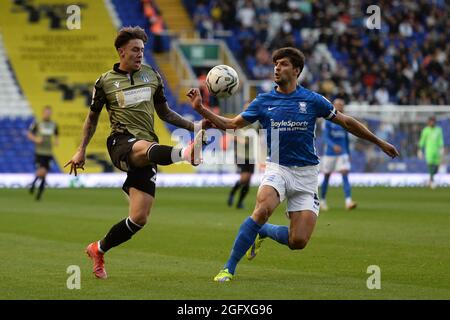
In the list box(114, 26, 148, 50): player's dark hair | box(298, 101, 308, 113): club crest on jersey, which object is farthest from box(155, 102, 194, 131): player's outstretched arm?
box(298, 101, 308, 113): club crest on jersey

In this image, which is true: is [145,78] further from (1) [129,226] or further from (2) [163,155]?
(1) [129,226]

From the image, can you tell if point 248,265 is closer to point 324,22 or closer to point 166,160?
point 166,160

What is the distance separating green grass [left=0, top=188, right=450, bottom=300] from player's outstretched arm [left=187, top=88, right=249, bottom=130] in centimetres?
160

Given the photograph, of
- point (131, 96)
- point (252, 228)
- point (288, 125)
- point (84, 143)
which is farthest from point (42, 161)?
point (252, 228)

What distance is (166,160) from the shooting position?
999 cm

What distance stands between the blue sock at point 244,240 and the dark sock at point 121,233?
1062mm

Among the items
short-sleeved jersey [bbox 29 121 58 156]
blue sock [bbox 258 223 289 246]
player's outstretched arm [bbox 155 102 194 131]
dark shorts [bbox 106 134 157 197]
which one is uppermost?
player's outstretched arm [bbox 155 102 194 131]

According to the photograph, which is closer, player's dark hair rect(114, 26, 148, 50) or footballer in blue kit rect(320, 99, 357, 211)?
player's dark hair rect(114, 26, 148, 50)

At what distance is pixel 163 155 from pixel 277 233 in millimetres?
1713

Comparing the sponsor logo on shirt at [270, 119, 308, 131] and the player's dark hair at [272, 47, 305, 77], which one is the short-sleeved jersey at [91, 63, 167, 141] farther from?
the player's dark hair at [272, 47, 305, 77]

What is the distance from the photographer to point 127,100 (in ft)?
35.1

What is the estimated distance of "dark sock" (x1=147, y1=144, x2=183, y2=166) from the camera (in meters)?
9.93

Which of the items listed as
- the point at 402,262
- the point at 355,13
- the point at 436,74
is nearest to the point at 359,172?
the point at 436,74

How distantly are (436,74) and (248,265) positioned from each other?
30518 mm
